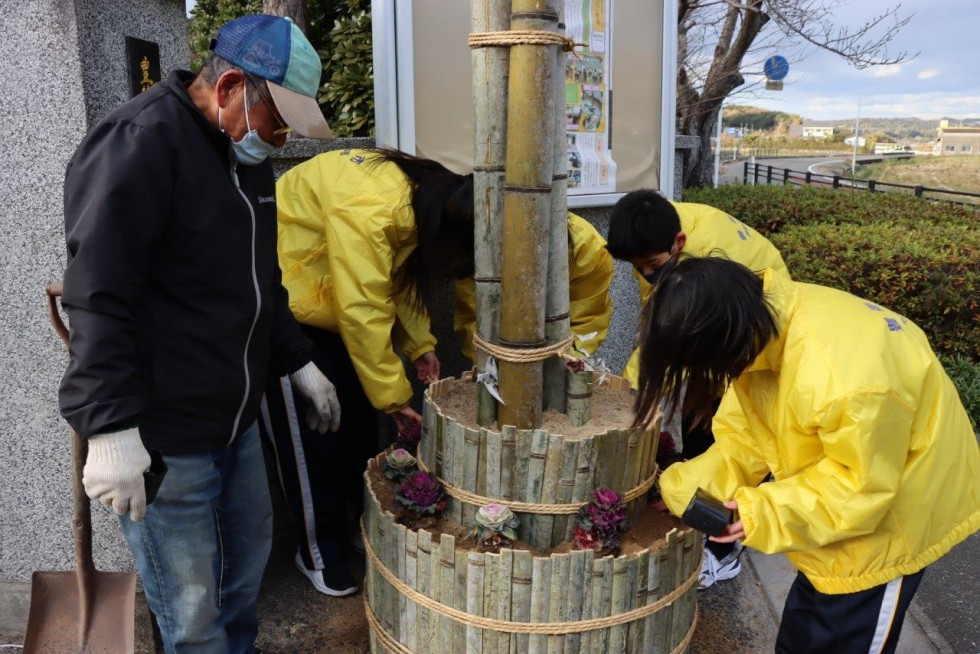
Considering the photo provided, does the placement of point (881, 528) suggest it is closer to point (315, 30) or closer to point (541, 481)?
point (541, 481)

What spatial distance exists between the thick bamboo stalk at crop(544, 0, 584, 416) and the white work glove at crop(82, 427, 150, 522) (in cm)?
118

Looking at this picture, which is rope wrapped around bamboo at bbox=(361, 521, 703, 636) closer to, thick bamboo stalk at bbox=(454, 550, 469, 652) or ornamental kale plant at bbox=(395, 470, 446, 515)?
thick bamboo stalk at bbox=(454, 550, 469, 652)

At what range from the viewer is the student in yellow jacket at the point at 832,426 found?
6.31ft

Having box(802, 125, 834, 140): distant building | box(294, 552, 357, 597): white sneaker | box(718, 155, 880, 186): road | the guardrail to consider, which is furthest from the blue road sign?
box(802, 125, 834, 140): distant building

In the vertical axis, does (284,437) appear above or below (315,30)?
below

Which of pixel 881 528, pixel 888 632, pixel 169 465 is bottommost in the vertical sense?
pixel 888 632

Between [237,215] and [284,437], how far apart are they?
130 centimetres

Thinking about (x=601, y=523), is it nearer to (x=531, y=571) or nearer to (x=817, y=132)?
(x=531, y=571)

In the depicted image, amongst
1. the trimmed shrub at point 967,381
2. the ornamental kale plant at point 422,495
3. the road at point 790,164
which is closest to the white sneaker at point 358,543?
the ornamental kale plant at point 422,495

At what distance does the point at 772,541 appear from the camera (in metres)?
2.00

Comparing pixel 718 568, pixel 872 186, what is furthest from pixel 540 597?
pixel 872 186

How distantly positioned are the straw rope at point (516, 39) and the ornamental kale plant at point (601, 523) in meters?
1.24

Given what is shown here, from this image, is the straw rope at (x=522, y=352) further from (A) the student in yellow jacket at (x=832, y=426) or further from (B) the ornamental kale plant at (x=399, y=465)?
(B) the ornamental kale plant at (x=399, y=465)

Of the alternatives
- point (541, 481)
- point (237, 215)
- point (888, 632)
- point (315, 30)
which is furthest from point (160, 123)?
point (315, 30)
